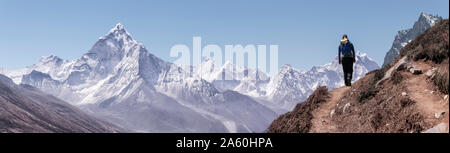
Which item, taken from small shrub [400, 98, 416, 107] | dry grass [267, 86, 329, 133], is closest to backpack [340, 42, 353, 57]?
dry grass [267, 86, 329, 133]

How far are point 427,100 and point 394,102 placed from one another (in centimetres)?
175

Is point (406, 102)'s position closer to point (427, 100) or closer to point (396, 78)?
point (427, 100)

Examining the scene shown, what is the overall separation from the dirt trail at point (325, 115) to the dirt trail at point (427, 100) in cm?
433

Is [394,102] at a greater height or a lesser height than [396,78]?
lesser

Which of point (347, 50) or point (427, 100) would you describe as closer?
point (427, 100)

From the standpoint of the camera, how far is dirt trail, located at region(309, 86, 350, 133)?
70.5 ft

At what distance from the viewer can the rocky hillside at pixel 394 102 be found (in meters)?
16.5

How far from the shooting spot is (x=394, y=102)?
19.1 m

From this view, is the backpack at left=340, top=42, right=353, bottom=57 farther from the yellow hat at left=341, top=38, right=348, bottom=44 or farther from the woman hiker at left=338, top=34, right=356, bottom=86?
the yellow hat at left=341, top=38, right=348, bottom=44

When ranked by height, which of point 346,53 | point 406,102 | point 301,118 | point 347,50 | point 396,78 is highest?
point 347,50

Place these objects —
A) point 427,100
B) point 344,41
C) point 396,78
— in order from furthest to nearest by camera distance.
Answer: point 344,41
point 396,78
point 427,100

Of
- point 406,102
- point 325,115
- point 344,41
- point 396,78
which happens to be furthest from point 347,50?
point 406,102

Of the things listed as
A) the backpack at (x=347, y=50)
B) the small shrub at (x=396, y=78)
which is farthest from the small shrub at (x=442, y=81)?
the backpack at (x=347, y=50)
